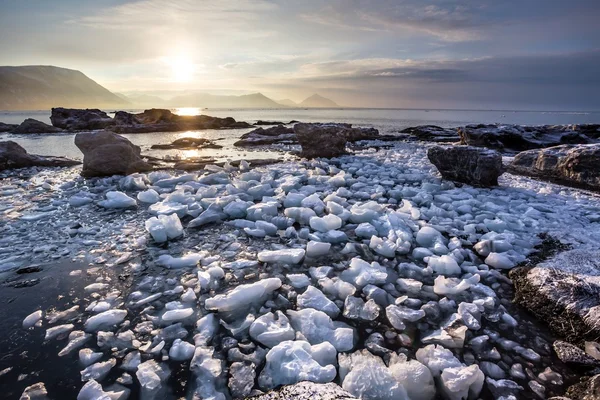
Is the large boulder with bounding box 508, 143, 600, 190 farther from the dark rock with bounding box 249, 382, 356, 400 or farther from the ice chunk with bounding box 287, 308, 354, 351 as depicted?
the dark rock with bounding box 249, 382, 356, 400

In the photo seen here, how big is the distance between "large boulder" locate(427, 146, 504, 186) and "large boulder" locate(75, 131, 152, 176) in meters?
7.63

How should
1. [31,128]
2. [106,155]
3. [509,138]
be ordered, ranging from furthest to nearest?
1. [31,128]
2. [509,138]
3. [106,155]

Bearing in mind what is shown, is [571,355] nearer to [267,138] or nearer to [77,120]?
[267,138]

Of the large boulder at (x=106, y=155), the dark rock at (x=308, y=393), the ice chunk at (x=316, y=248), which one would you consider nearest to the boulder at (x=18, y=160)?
the large boulder at (x=106, y=155)

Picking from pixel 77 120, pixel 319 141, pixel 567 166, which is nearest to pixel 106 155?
pixel 319 141

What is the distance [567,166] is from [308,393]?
315 inches

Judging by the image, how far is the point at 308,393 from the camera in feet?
4.55

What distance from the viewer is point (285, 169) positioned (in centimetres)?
793

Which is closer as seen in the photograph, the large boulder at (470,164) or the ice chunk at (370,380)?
the ice chunk at (370,380)

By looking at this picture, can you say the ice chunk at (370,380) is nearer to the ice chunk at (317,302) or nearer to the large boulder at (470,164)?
the ice chunk at (317,302)

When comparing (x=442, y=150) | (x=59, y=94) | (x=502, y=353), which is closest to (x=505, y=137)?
(x=442, y=150)

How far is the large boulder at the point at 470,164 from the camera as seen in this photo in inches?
235

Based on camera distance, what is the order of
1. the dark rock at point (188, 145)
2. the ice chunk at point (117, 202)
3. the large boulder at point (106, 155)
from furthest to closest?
the dark rock at point (188, 145), the large boulder at point (106, 155), the ice chunk at point (117, 202)

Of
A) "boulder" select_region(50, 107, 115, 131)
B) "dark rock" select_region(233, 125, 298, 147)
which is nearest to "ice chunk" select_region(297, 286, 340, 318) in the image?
"dark rock" select_region(233, 125, 298, 147)
